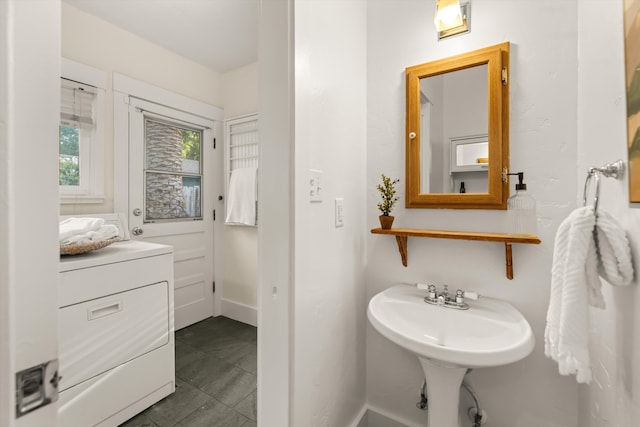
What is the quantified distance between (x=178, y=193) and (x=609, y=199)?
Result: 2.82 m

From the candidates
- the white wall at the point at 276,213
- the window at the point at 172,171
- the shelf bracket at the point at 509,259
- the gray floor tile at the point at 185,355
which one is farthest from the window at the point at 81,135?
the shelf bracket at the point at 509,259

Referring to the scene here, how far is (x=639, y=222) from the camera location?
23.0 inches

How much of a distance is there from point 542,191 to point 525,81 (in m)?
0.46

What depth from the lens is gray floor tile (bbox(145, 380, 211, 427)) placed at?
61.7 inches

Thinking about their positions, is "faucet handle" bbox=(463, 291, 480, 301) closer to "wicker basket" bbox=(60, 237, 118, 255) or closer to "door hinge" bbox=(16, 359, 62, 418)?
"door hinge" bbox=(16, 359, 62, 418)

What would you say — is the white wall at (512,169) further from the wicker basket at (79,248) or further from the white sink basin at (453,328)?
the wicker basket at (79,248)

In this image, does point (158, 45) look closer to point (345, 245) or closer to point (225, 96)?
point (225, 96)

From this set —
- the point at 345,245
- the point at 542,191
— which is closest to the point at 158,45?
the point at 345,245

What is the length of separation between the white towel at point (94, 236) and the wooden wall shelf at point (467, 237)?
1.48 meters

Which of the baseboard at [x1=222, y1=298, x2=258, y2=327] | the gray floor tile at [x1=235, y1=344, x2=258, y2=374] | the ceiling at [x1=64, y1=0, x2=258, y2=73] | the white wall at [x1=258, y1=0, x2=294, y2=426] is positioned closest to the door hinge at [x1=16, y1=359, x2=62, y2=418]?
the white wall at [x1=258, y1=0, x2=294, y2=426]

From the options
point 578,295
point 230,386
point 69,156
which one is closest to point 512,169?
point 578,295

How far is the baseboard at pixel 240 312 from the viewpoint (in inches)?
107

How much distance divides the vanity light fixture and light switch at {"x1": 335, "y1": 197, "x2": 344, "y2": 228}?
863 millimetres

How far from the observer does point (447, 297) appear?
1.28 m
